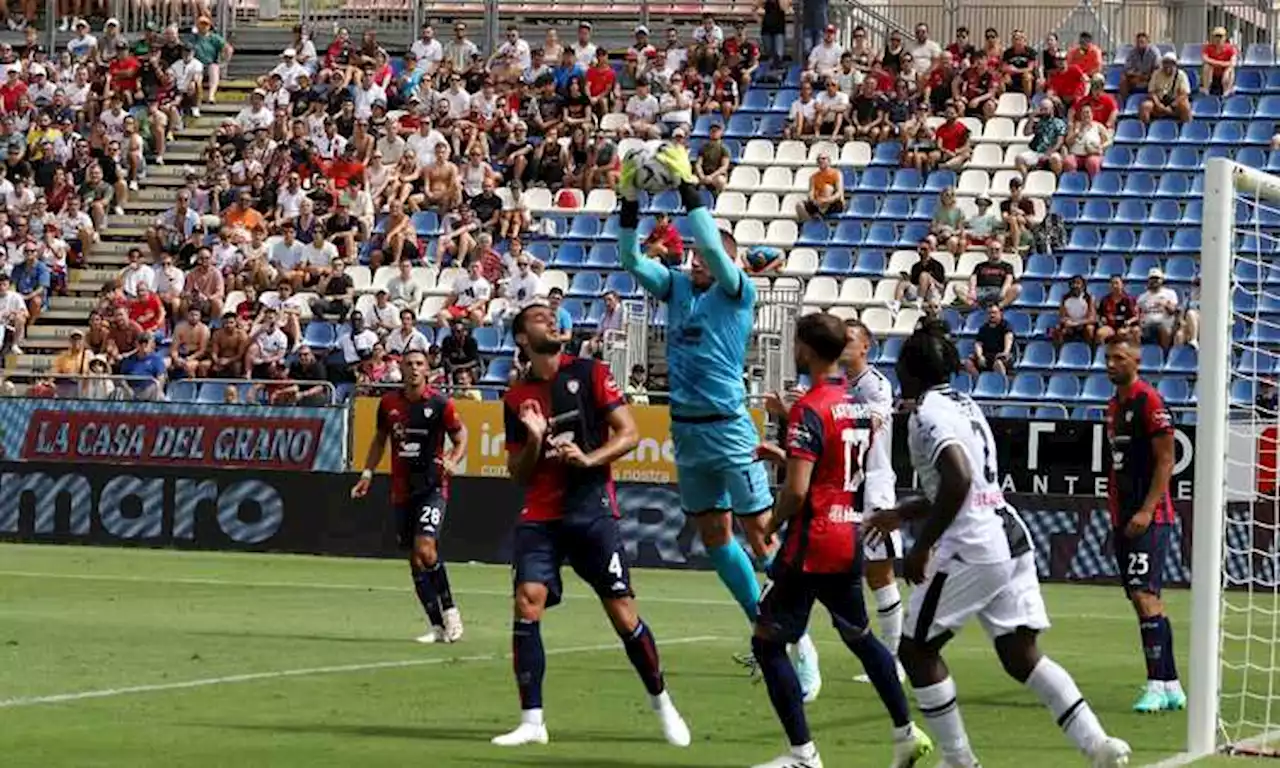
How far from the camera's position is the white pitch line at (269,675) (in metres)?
14.4

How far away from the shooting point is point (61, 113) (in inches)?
1757

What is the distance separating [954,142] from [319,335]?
9.68 m

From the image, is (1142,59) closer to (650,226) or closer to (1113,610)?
(650,226)

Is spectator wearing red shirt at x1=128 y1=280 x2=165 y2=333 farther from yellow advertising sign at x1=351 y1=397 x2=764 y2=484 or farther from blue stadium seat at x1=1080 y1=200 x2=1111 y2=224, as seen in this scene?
blue stadium seat at x1=1080 y1=200 x2=1111 y2=224

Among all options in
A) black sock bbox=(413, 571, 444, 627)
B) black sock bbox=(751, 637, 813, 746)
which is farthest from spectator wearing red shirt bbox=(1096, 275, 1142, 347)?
black sock bbox=(751, 637, 813, 746)

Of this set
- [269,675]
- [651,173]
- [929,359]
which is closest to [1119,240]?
[269,675]

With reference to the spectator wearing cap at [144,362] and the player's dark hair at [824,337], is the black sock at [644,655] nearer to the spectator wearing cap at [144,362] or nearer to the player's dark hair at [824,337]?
the player's dark hair at [824,337]

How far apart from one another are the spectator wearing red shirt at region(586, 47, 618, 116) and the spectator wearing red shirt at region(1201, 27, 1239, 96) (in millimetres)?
9385

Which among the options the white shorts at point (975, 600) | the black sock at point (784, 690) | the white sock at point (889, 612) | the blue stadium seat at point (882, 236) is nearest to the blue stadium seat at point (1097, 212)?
the blue stadium seat at point (882, 236)

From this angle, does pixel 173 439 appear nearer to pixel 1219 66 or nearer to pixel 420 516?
pixel 420 516

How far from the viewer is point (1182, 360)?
31.3m

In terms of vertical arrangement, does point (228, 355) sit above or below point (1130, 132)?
below

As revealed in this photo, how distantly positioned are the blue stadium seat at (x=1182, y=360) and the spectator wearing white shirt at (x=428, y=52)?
15.9 meters

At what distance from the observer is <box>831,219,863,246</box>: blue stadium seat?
120ft
